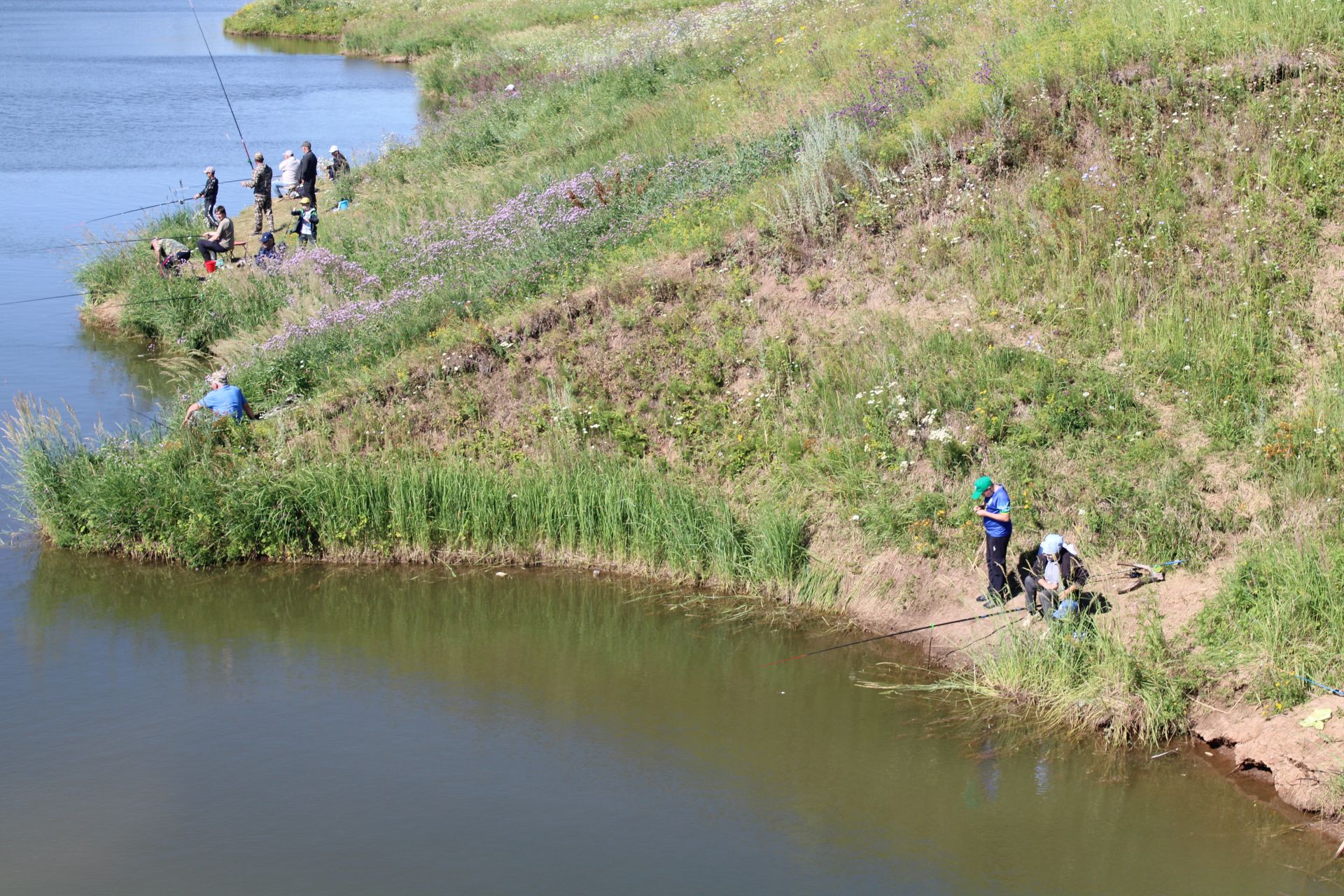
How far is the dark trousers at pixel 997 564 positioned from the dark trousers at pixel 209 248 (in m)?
15.3

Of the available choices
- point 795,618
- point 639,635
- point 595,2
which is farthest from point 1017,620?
point 595,2

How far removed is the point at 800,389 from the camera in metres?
13.6

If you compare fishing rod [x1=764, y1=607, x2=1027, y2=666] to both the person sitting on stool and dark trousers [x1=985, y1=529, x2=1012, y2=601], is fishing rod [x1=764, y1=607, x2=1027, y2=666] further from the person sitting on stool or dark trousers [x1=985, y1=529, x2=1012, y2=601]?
the person sitting on stool

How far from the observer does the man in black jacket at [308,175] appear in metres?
22.5

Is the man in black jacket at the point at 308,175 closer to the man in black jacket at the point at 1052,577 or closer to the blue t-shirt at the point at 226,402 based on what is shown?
the blue t-shirt at the point at 226,402

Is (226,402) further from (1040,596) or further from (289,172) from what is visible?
(289,172)

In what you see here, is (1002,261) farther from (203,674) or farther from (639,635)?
(203,674)

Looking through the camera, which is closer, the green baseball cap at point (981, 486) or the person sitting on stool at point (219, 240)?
the green baseball cap at point (981, 486)

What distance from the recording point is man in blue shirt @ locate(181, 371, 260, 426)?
14.1 m

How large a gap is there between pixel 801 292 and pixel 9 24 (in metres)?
69.9

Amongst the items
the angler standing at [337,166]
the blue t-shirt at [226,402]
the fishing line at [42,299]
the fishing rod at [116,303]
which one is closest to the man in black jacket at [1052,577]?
the blue t-shirt at [226,402]

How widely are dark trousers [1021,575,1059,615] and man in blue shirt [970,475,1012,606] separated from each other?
325 millimetres

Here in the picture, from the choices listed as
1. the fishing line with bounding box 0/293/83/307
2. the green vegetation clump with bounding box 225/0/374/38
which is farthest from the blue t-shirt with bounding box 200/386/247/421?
the green vegetation clump with bounding box 225/0/374/38

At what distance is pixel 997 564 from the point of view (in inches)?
433
